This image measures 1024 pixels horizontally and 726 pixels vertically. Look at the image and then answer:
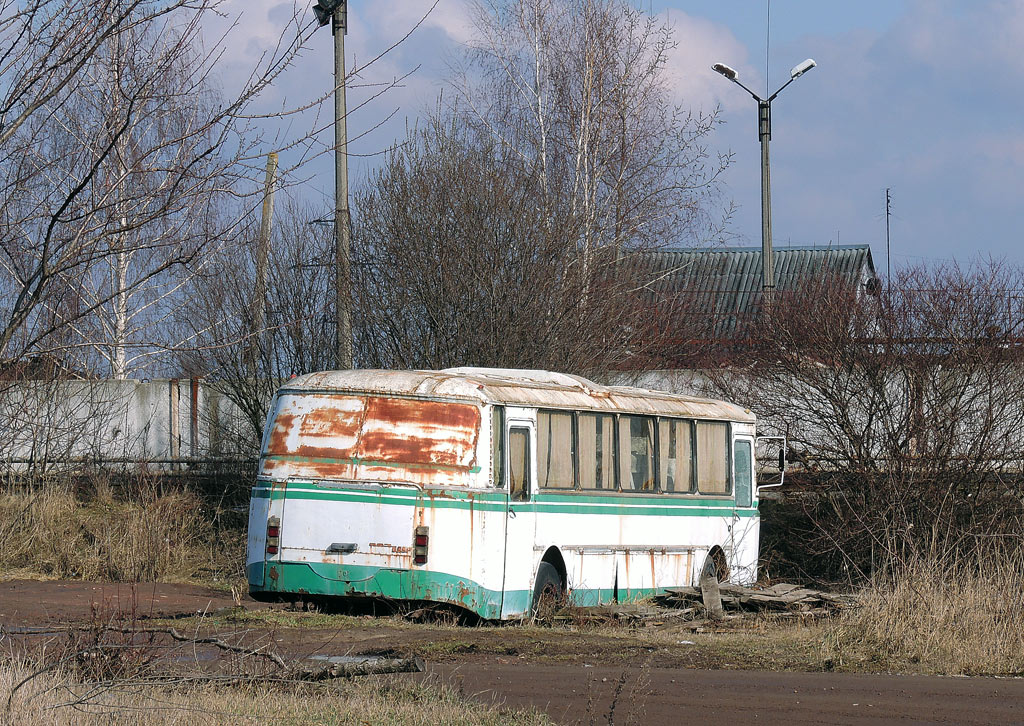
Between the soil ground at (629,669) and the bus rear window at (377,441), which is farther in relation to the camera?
the bus rear window at (377,441)

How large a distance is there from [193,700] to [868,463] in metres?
14.5

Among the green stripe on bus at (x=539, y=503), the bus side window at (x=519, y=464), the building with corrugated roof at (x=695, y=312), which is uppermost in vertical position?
the building with corrugated roof at (x=695, y=312)

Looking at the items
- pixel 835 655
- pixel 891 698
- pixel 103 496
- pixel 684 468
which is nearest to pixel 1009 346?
pixel 684 468

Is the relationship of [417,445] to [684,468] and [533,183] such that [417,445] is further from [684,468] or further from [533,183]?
[533,183]

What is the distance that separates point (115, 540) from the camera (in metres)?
20.4

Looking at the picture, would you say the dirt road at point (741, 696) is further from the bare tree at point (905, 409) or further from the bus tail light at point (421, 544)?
the bare tree at point (905, 409)

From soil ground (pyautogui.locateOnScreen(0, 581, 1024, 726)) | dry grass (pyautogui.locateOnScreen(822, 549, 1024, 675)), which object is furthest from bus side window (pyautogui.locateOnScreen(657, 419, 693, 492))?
dry grass (pyautogui.locateOnScreen(822, 549, 1024, 675))

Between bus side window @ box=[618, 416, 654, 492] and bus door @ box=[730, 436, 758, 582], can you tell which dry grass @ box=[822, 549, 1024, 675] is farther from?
bus door @ box=[730, 436, 758, 582]

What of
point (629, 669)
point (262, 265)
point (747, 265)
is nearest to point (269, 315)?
point (262, 265)

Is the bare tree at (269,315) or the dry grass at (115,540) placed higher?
the bare tree at (269,315)

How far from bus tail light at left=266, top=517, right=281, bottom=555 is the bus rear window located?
0.48 metres

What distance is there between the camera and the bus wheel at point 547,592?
48.4ft

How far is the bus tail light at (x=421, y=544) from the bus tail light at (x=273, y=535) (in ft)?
4.71

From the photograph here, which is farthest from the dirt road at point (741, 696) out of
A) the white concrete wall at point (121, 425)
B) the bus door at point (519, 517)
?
the white concrete wall at point (121, 425)
